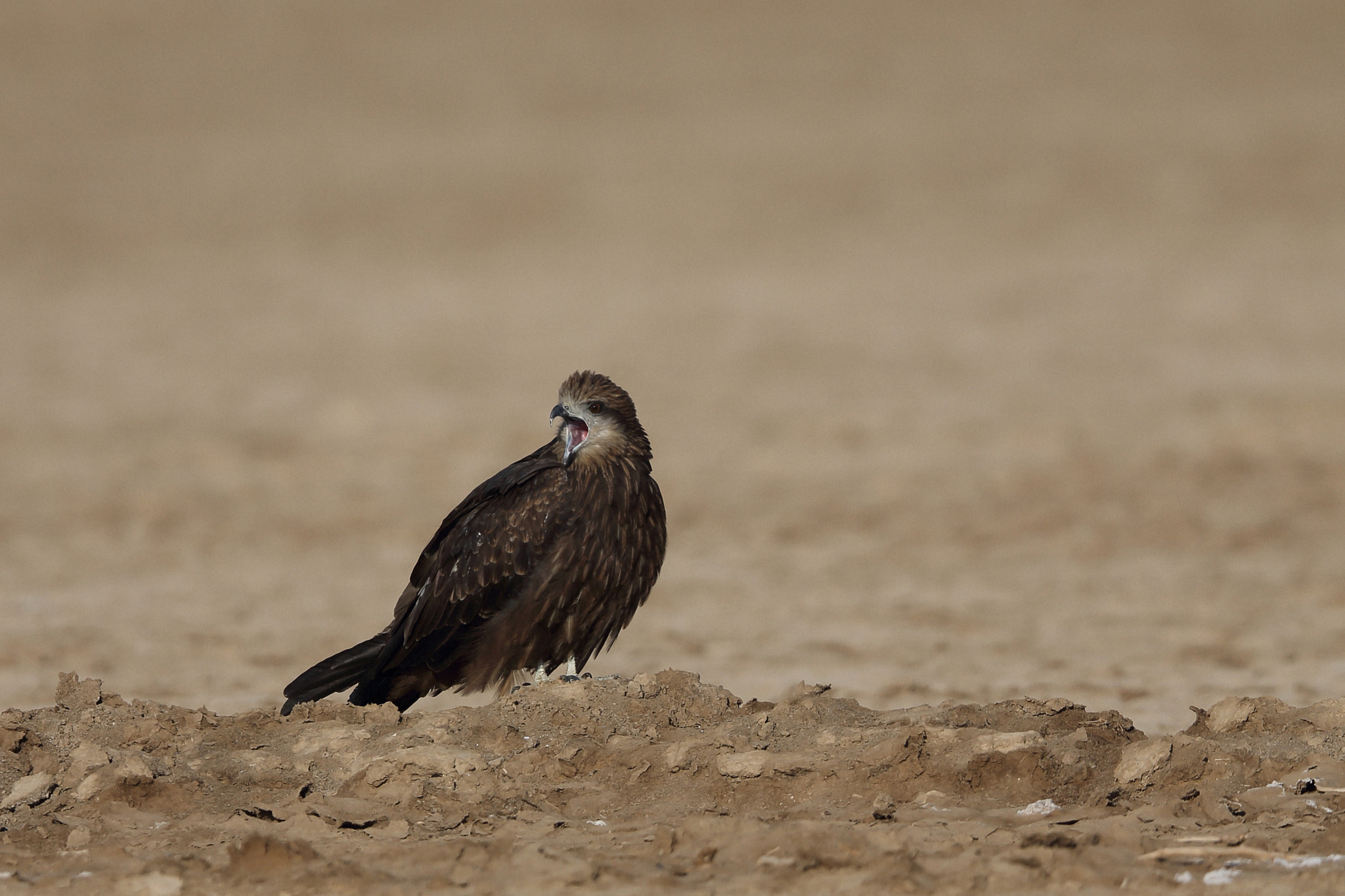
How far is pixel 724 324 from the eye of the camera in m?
22.7

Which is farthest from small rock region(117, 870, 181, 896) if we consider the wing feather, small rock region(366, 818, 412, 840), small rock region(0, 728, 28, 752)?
the wing feather

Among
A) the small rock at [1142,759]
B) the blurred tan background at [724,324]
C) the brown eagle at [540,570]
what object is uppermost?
the blurred tan background at [724,324]

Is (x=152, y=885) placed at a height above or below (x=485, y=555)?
below

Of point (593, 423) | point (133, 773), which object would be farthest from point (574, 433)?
point (133, 773)

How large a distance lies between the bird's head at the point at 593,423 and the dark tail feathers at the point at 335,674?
1.20 meters

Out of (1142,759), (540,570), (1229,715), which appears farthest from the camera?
(540,570)

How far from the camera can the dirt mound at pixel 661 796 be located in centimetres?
539

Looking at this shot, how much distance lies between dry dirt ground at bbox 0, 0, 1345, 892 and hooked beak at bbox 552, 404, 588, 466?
1.13 meters


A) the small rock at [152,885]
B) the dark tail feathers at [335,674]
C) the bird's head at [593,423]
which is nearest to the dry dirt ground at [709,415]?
the small rock at [152,885]

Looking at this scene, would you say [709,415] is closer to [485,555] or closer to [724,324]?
[724,324]

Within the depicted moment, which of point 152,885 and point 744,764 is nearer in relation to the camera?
point 152,885

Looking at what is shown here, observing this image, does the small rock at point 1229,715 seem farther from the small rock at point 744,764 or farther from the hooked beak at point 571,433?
the hooked beak at point 571,433

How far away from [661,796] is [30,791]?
222 cm

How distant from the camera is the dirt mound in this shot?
5395 mm
